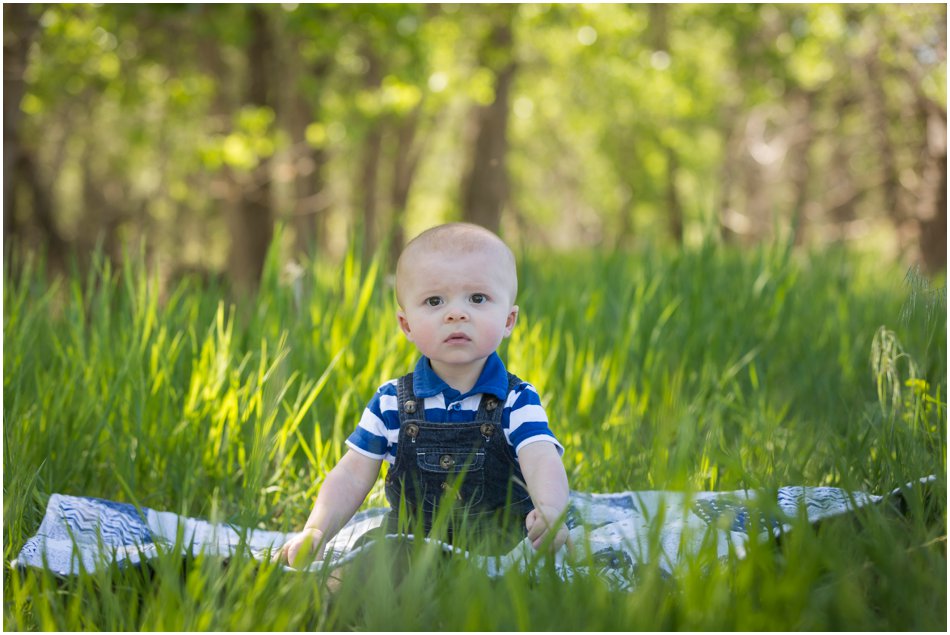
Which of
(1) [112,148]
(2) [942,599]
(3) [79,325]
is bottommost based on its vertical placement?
(2) [942,599]

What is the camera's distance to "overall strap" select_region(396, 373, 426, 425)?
7.68ft

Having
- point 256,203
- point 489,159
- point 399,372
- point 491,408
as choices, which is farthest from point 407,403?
point 489,159

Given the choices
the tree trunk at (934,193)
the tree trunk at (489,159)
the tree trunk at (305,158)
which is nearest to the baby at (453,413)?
the tree trunk at (305,158)

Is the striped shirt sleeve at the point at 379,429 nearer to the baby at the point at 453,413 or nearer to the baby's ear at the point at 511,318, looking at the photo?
the baby at the point at 453,413

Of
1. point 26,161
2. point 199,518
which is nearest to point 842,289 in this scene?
point 199,518

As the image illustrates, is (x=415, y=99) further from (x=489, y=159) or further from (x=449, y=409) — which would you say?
(x=449, y=409)

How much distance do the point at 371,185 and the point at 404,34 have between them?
5271 mm

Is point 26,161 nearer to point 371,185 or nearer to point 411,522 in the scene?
point 371,185

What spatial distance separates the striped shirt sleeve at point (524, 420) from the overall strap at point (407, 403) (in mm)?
203

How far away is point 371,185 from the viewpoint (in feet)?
46.4

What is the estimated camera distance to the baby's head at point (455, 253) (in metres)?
2.23

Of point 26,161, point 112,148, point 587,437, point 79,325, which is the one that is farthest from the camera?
point 112,148

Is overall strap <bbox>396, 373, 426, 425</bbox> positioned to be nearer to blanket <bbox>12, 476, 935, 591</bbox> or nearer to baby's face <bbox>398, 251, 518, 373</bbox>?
baby's face <bbox>398, 251, 518, 373</bbox>

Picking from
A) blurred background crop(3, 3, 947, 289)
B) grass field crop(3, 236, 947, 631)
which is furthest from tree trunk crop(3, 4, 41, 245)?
grass field crop(3, 236, 947, 631)
